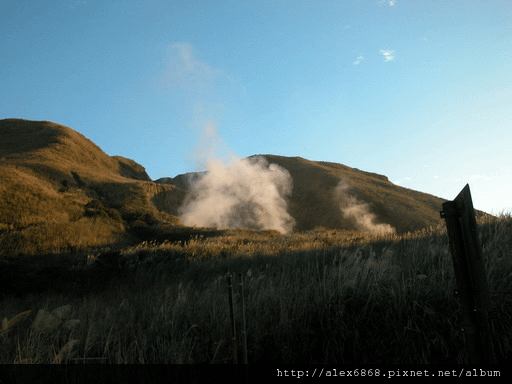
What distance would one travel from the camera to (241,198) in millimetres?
61281

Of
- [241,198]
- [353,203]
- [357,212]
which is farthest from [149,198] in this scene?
[353,203]

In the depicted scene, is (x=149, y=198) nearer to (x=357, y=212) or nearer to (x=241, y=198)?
(x=241, y=198)

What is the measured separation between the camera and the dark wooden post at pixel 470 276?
11.1 ft

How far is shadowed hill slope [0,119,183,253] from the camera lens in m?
29.0

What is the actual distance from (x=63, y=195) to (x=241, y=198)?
2847 cm

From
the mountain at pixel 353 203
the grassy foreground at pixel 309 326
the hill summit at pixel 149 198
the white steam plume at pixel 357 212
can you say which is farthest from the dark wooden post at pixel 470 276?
the white steam plume at pixel 357 212

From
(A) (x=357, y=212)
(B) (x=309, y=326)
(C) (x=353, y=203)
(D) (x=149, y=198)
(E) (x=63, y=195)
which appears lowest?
(B) (x=309, y=326)

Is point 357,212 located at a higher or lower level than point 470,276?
higher

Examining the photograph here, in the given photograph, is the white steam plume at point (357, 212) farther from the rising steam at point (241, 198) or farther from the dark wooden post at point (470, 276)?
the dark wooden post at point (470, 276)

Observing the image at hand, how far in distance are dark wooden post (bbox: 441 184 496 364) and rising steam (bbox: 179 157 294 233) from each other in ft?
153

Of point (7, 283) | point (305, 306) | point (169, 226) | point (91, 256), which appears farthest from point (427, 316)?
point (169, 226)

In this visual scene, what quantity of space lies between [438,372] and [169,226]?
34.4m

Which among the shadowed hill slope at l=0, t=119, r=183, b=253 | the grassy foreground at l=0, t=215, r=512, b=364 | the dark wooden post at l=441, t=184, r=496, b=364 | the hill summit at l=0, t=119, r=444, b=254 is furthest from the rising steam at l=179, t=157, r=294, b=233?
the dark wooden post at l=441, t=184, r=496, b=364

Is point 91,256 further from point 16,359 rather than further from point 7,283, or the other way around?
point 16,359
